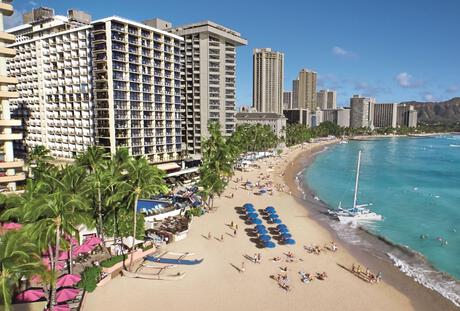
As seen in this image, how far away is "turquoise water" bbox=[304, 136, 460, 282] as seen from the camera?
1945 inches

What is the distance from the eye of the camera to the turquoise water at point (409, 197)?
49.4 meters

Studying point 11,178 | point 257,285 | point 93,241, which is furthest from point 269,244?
point 11,178

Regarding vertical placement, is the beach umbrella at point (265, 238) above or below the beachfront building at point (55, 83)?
below

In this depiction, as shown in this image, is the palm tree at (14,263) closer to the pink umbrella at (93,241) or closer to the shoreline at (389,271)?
the pink umbrella at (93,241)

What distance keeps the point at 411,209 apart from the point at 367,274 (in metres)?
38.1

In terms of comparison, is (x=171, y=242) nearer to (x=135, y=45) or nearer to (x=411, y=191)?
(x=135, y=45)

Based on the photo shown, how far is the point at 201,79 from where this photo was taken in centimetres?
10306

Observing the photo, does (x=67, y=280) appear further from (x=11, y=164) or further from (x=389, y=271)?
(x=389, y=271)

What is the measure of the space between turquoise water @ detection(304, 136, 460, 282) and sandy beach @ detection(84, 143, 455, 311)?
10345 mm

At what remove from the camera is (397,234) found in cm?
5256

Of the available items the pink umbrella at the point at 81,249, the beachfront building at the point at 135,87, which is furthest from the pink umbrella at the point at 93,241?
the beachfront building at the point at 135,87

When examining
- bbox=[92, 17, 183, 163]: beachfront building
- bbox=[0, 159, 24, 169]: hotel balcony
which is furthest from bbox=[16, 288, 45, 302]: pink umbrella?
bbox=[92, 17, 183, 163]: beachfront building

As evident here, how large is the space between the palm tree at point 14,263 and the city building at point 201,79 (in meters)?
81.8

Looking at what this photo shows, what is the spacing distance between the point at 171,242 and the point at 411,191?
68026 mm
